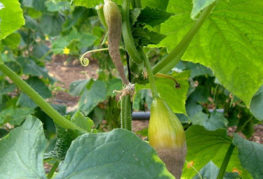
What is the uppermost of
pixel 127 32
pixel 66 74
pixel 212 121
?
pixel 127 32

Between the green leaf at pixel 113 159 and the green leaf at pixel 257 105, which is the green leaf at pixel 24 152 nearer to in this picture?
the green leaf at pixel 113 159

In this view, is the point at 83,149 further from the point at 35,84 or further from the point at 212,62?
the point at 35,84

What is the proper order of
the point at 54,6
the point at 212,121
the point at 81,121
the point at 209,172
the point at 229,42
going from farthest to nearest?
1. the point at 54,6
2. the point at 212,121
3. the point at 209,172
4. the point at 229,42
5. the point at 81,121

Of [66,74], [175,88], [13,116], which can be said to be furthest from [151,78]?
[66,74]

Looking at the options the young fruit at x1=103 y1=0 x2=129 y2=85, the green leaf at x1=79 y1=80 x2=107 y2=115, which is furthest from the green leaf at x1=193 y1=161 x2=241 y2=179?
the green leaf at x1=79 y1=80 x2=107 y2=115

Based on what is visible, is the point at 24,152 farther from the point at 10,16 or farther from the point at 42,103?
the point at 10,16

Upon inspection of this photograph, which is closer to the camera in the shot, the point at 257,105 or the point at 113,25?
the point at 113,25
